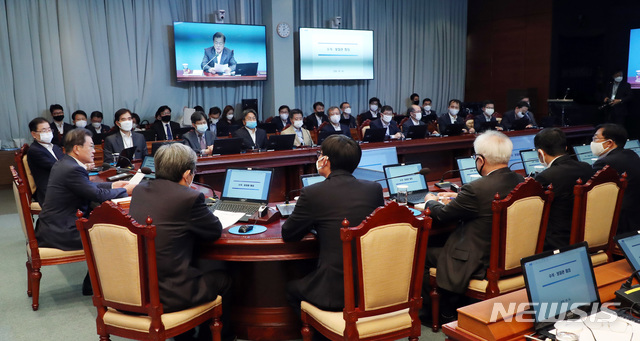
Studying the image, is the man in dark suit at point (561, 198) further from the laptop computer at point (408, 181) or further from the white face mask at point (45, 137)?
the white face mask at point (45, 137)

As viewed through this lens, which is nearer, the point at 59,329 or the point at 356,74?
the point at 59,329

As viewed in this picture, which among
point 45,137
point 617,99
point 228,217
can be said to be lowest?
point 228,217

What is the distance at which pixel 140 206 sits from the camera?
7.54 ft

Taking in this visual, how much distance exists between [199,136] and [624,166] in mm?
A: 4301

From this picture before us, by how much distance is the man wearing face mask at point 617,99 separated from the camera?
9.28 meters

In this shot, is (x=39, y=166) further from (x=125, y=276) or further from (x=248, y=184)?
(x=125, y=276)

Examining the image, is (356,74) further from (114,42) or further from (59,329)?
(59,329)

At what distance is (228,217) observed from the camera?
9.18 ft

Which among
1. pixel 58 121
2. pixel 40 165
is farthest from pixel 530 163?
pixel 58 121

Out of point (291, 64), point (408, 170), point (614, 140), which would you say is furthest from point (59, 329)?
point (291, 64)

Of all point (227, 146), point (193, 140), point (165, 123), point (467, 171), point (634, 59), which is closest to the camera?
point (467, 171)

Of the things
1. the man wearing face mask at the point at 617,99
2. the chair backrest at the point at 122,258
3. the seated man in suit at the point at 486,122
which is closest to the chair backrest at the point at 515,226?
the chair backrest at the point at 122,258

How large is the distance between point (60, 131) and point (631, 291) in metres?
7.70

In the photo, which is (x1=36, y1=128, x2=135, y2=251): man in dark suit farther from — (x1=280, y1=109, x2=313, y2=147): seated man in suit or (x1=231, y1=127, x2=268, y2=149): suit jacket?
(x1=280, y1=109, x2=313, y2=147): seated man in suit
